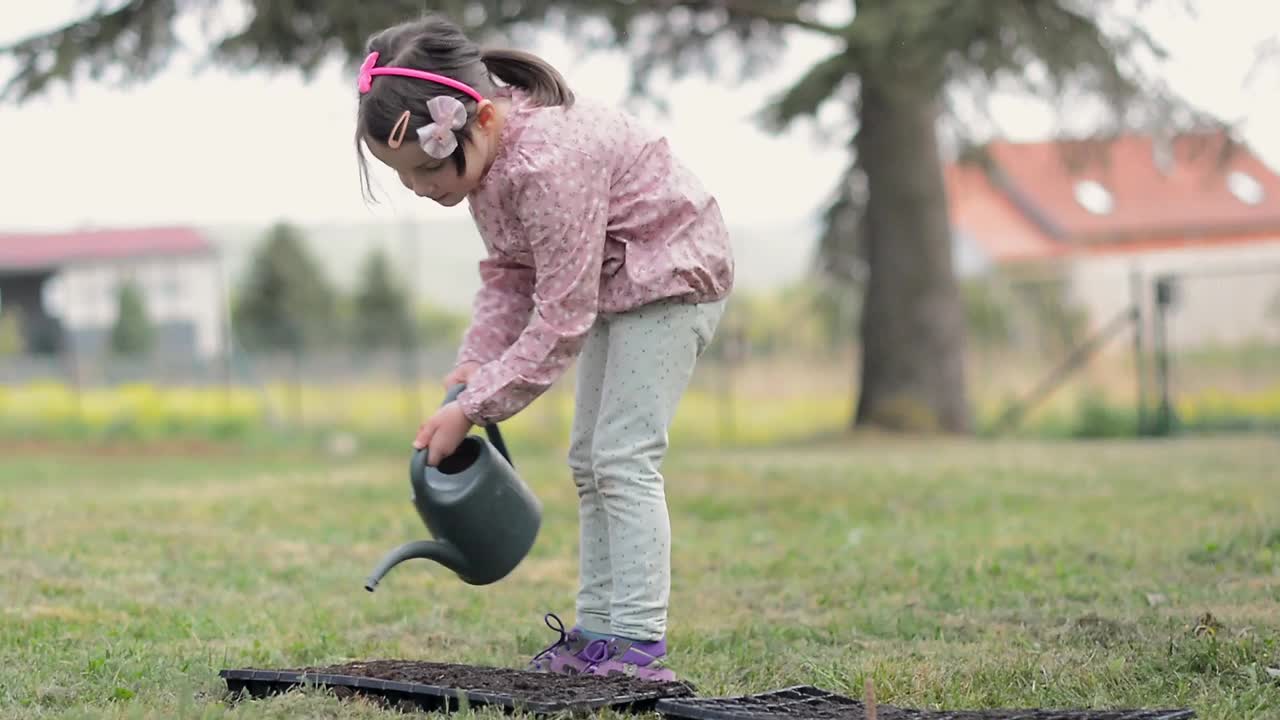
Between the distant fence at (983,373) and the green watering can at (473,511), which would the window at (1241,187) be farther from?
the green watering can at (473,511)

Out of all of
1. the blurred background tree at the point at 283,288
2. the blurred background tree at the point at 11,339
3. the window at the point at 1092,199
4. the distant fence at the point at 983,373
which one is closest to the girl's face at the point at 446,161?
the distant fence at the point at 983,373

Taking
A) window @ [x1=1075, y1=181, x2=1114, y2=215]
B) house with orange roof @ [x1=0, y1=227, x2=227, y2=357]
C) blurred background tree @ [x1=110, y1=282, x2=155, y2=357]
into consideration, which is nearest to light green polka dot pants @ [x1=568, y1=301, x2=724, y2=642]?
blurred background tree @ [x1=110, y1=282, x2=155, y2=357]

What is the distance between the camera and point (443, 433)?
3.11 metres

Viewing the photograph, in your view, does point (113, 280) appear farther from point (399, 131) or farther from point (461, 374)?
point (399, 131)

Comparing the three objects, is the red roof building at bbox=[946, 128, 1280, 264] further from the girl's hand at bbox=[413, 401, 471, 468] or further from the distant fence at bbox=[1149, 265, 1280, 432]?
the girl's hand at bbox=[413, 401, 471, 468]

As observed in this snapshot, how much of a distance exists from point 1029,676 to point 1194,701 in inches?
13.4

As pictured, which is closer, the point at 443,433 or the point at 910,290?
the point at 443,433

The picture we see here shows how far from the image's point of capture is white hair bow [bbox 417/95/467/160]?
298 centimetres

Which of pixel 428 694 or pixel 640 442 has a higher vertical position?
pixel 640 442

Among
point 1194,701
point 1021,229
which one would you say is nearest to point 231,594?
point 1194,701

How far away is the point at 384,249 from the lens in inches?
1286

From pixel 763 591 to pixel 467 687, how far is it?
198 cm

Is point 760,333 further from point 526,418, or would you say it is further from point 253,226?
point 253,226

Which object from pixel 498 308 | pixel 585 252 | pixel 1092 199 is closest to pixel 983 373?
pixel 498 308
